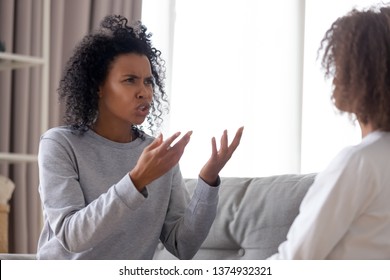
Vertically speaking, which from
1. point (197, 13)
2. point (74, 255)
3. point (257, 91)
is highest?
point (197, 13)

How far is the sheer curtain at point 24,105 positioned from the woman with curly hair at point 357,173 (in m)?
2.19

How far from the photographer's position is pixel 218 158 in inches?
72.0

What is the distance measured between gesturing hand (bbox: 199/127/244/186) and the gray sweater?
2cm

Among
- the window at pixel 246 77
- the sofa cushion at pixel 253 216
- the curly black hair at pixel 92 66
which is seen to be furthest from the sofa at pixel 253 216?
the window at pixel 246 77

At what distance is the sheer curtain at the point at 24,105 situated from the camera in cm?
332

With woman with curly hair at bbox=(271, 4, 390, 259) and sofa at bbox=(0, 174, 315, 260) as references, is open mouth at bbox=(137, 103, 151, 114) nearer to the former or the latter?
sofa at bbox=(0, 174, 315, 260)

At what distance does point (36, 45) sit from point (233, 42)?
880 millimetres

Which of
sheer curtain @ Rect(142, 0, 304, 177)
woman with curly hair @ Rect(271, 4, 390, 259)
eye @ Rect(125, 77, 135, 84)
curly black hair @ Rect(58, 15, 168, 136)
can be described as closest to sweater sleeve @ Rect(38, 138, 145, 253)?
curly black hair @ Rect(58, 15, 168, 136)

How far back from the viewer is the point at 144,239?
1979 millimetres

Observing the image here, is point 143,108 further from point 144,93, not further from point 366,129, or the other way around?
point 366,129

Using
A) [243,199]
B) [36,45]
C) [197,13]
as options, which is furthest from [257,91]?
[243,199]

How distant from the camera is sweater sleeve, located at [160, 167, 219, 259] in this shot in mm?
1922
